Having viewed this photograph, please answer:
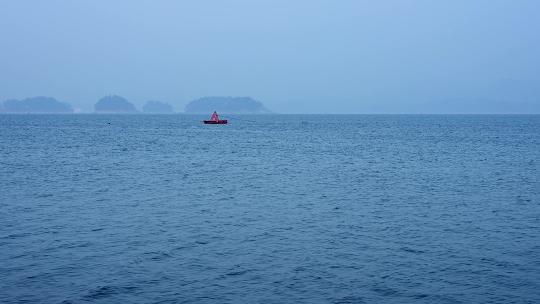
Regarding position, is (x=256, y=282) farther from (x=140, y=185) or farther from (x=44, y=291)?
(x=140, y=185)

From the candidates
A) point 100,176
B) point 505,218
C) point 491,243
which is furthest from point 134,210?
point 505,218

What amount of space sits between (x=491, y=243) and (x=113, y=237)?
20.4 m

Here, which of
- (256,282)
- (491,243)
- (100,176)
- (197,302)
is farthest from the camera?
(100,176)

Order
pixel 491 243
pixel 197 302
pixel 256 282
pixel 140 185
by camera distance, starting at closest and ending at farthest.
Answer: pixel 197 302, pixel 256 282, pixel 491 243, pixel 140 185

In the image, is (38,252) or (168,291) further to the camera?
(38,252)

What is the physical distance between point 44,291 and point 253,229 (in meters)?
12.8

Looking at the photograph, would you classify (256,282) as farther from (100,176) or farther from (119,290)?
(100,176)

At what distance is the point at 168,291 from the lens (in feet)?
64.6

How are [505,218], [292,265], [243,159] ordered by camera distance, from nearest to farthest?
[292,265] < [505,218] < [243,159]

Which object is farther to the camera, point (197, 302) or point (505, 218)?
point (505, 218)

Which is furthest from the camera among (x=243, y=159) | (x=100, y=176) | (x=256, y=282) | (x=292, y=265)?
(x=243, y=159)

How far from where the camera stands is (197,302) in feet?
61.3

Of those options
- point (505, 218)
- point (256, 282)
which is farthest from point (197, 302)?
point (505, 218)

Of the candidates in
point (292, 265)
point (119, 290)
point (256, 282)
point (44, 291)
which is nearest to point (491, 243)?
point (292, 265)
